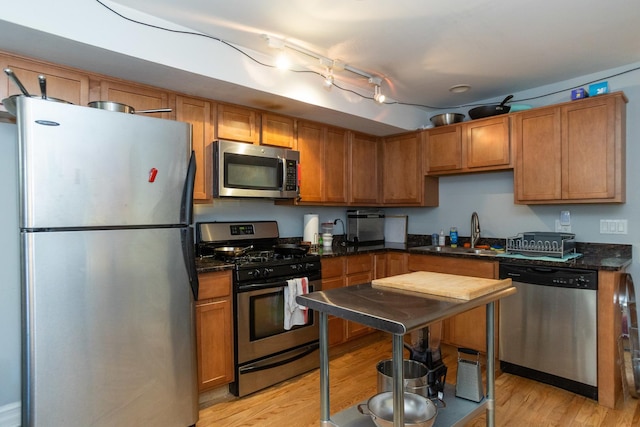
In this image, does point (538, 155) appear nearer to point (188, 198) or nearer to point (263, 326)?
point (263, 326)

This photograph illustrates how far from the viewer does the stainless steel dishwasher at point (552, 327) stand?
2422mm

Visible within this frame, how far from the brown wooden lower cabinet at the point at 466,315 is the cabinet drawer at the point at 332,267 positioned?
80cm

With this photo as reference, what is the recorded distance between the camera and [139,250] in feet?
6.31

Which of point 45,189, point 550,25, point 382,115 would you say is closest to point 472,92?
point 382,115

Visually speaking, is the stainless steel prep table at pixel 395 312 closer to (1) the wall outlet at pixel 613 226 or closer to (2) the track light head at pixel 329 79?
(2) the track light head at pixel 329 79

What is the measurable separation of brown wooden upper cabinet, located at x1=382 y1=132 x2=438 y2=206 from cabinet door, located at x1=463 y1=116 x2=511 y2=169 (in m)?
0.52

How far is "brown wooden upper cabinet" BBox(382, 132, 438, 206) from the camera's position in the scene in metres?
3.81

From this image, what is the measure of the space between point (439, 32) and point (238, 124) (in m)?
1.58

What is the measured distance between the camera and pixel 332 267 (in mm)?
3166

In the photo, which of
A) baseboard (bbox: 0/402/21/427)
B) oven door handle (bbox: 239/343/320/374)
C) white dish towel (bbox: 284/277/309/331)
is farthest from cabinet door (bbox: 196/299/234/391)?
baseboard (bbox: 0/402/21/427)

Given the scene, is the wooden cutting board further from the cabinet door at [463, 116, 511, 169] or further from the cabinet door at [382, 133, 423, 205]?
the cabinet door at [382, 133, 423, 205]

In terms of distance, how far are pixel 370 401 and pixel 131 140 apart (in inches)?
70.7

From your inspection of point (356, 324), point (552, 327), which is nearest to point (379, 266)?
point (356, 324)

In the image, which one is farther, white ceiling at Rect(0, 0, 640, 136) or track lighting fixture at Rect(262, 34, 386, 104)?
track lighting fixture at Rect(262, 34, 386, 104)
